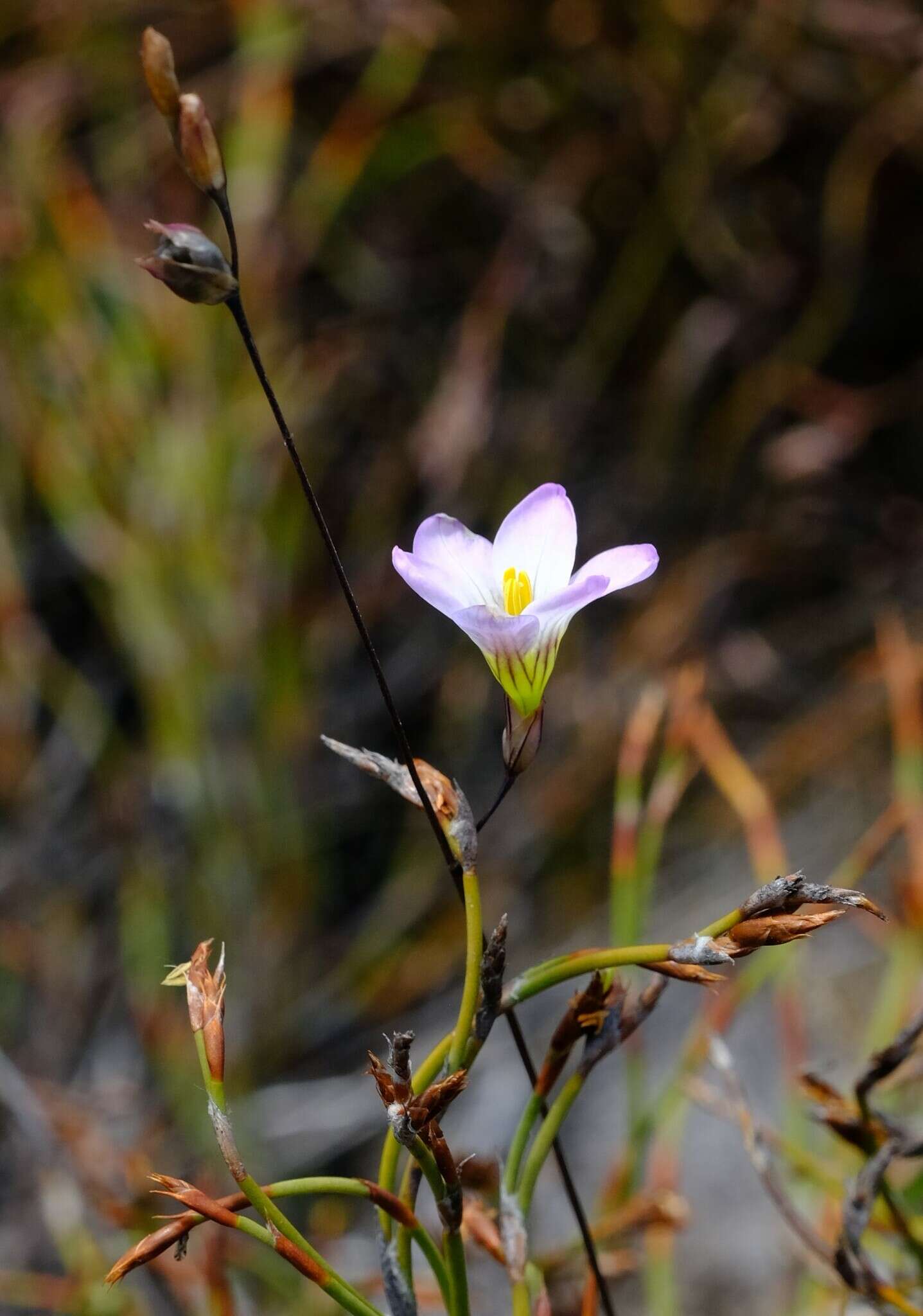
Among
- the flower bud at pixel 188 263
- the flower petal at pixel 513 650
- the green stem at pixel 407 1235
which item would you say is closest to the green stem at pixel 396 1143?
the green stem at pixel 407 1235

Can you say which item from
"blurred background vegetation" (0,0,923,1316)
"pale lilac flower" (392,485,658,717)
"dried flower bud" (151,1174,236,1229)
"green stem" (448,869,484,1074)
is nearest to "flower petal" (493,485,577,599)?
"pale lilac flower" (392,485,658,717)

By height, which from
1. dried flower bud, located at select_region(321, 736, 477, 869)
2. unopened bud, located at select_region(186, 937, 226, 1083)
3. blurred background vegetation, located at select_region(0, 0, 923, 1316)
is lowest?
unopened bud, located at select_region(186, 937, 226, 1083)

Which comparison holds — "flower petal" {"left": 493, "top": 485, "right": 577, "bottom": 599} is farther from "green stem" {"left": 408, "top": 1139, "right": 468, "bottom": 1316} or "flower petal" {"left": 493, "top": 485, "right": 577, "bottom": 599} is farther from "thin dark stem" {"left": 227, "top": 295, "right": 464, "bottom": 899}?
"green stem" {"left": 408, "top": 1139, "right": 468, "bottom": 1316}

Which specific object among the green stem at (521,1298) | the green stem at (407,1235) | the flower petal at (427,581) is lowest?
the green stem at (521,1298)

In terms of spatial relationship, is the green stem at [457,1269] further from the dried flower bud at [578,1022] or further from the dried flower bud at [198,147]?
the dried flower bud at [198,147]

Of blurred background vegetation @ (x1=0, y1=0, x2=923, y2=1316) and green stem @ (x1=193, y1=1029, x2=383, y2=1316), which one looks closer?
green stem @ (x1=193, y1=1029, x2=383, y2=1316)

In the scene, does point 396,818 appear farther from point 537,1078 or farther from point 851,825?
point 537,1078

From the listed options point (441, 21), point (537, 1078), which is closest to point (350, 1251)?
point (537, 1078)
